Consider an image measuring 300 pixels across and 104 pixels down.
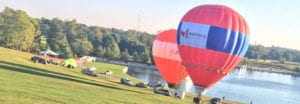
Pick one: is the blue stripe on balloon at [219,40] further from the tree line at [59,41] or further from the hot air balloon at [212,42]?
the tree line at [59,41]

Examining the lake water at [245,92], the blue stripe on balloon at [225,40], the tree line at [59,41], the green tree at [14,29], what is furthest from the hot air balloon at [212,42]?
the tree line at [59,41]

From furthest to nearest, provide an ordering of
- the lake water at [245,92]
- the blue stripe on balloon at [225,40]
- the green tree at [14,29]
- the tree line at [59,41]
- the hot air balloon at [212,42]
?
the tree line at [59,41]
the green tree at [14,29]
the lake water at [245,92]
the hot air balloon at [212,42]
the blue stripe on balloon at [225,40]

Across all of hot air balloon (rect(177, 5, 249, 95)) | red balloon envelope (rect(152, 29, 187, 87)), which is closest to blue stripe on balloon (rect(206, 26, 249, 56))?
hot air balloon (rect(177, 5, 249, 95))

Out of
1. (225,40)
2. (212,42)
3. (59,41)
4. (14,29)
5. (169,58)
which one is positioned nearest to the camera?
(225,40)

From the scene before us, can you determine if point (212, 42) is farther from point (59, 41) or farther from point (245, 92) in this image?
point (59, 41)

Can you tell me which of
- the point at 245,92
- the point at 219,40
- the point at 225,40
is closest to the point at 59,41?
the point at 245,92

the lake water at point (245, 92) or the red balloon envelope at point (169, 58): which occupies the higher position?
the red balloon envelope at point (169, 58)

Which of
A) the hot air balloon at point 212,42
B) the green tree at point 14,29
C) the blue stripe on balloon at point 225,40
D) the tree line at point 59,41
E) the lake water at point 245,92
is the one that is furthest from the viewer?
the tree line at point 59,41
